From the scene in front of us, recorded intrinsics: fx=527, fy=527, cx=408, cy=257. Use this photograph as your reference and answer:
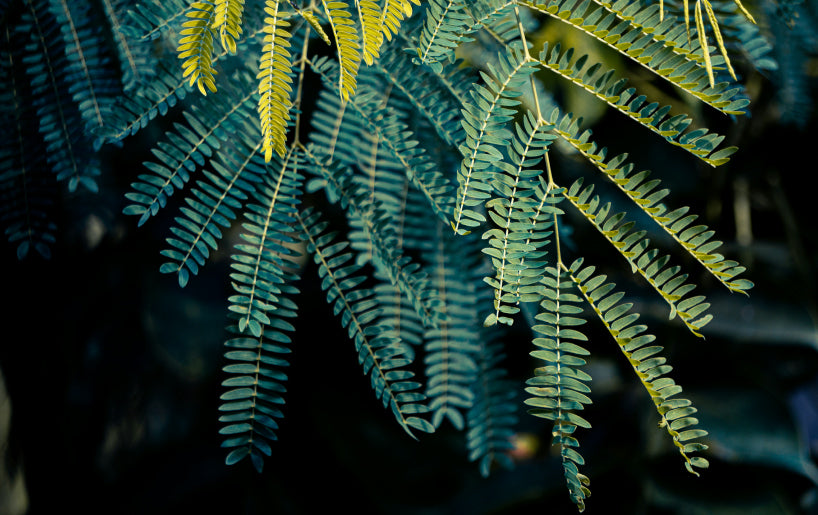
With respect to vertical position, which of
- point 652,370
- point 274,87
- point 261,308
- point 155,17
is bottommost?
point 652,370

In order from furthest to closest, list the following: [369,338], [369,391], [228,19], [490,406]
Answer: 1. [369,391]
2. [490,406]
3. [369,338]
4. [228,19]

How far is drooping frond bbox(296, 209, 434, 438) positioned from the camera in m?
0.47

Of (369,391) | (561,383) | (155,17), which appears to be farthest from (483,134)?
(369,391)

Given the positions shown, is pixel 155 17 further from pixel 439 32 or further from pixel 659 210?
pixel 659 210

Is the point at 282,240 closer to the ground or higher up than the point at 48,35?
closer to the ground

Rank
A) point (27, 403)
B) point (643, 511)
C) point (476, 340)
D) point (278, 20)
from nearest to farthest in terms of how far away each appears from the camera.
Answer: point (278, 20), point (476, 340), point (27, 403), point (643, 511)

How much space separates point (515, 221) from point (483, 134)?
74 mm

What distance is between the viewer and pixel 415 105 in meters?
0.54

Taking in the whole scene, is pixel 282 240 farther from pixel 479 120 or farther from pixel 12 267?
pixel 12 267

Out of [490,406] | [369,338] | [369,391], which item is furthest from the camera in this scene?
[369,391]

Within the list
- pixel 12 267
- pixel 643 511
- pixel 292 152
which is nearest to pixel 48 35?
pixel 292 152

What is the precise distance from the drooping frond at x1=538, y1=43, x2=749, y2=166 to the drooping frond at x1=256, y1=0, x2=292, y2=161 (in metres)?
0.21

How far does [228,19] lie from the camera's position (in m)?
0.39

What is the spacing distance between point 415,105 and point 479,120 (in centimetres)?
13
